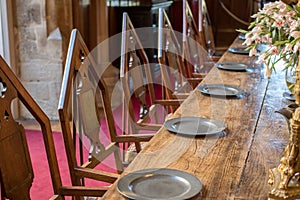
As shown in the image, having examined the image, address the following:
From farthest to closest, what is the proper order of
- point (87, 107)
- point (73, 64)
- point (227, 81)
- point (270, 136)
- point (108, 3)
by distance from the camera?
point (108, 3)
point (227, 81)
point (87, 107)
point (73, 64)
point (270, 136)

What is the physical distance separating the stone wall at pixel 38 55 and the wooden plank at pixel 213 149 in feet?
7.02

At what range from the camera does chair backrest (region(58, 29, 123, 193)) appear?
1.85m

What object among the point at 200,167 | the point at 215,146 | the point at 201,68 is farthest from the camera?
the point at 201,68

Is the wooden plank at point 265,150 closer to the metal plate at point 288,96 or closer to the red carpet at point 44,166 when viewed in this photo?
the metal plate at point 288,96

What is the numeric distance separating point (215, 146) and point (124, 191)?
50 centimetres

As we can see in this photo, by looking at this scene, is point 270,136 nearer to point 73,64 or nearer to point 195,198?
point 195,198

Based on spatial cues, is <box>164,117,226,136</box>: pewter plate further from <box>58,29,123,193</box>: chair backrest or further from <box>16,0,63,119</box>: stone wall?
<box>16,0,63,119</box>: stone wall

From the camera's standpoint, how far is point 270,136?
175cm

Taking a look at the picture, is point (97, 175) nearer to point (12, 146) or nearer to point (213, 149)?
point (12, 146)

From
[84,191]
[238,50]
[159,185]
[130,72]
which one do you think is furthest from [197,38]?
[159,185]

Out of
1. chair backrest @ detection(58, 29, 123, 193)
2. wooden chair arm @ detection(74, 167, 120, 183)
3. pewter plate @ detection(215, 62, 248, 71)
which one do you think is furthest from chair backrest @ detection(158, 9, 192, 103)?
wooden chair arm @ detection(74, 167, 120, 183)

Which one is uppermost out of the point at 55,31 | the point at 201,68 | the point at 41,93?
the point at 55,31

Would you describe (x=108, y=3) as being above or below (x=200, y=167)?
above

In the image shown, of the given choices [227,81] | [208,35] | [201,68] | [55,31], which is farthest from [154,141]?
→ [208,35]
